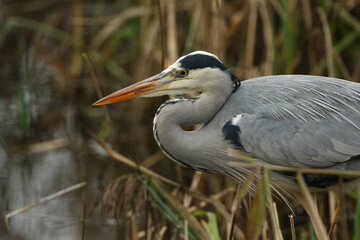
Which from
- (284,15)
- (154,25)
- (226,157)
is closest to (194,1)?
(154,25)

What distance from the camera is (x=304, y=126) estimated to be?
9.90ft

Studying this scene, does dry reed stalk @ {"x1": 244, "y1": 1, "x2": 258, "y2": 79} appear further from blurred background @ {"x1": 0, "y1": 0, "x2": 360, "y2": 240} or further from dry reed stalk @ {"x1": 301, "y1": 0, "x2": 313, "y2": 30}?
dry reed stalk @ {"x1": 301, "y1": 0, "x2": 313, "y2": 30}

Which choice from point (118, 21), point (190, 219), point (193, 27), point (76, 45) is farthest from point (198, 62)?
point (76, 45)

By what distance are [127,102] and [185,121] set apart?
101 inches

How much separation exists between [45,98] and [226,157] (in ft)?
9.66

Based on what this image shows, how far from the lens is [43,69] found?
5.96 metres

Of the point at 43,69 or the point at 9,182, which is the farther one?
the point at 43,69

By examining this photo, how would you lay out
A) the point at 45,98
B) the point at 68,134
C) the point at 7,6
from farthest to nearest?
1. the point at 7,6
2. the point at 45,98
3. the point at 68,134

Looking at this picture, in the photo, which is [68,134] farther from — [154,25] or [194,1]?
[194,1]

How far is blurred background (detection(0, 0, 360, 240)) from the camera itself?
3.50 m

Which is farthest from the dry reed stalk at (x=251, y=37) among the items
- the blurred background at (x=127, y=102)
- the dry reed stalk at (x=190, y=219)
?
the dry reed stalk at (x=190, y=219)

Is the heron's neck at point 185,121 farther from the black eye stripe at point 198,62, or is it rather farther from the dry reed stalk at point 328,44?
the dry reed stalk at point 328,44

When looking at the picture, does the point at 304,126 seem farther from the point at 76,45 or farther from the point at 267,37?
the point at 76,45

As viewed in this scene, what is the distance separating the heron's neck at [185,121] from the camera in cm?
308
